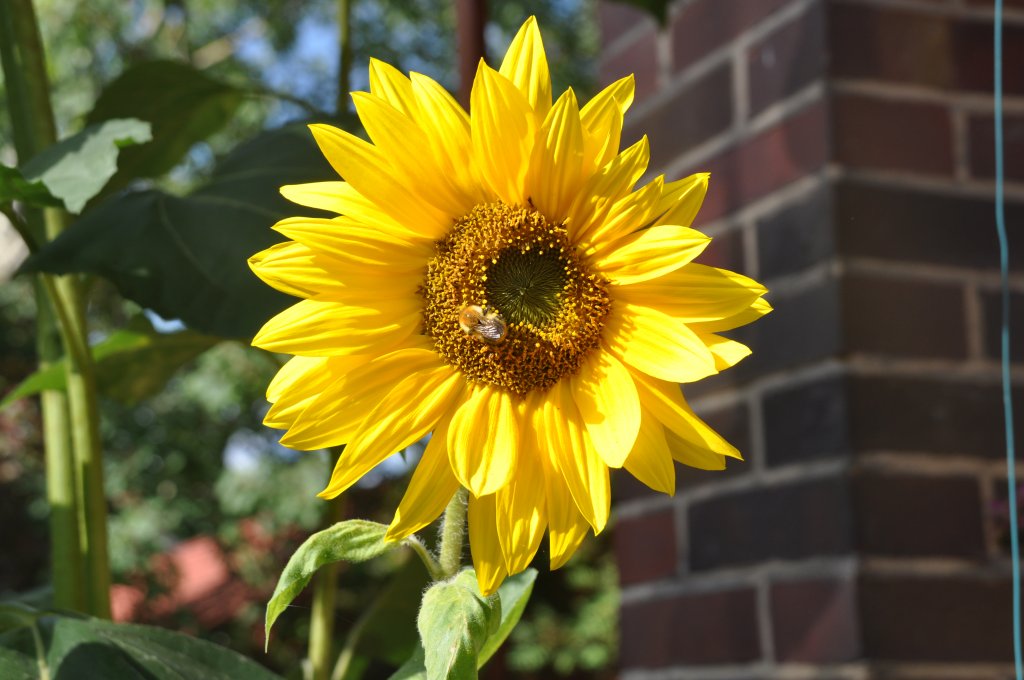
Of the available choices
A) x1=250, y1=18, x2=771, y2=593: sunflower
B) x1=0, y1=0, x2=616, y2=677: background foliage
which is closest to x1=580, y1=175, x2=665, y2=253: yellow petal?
x1=250, y1=18, x2=771, y2=593: sunflower

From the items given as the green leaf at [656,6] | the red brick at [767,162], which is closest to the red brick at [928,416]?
the red brick at [767,162]

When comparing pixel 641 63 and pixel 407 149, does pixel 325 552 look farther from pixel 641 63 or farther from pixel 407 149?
pixel 641 63

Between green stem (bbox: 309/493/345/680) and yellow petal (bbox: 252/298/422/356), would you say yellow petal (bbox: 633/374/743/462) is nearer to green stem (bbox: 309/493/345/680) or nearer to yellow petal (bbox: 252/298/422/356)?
yellow petal (bbox: 252/298/422/356)

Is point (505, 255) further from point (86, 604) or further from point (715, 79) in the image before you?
point (715, 79)

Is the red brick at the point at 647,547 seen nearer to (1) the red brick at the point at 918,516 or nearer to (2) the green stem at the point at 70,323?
(1) the red brick at the point at 918,516

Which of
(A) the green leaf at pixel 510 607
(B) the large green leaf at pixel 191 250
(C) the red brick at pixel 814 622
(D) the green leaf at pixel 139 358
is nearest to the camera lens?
(A) the green leaf at pixel 510 607

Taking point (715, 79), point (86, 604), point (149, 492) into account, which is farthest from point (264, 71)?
point (86, 604)
